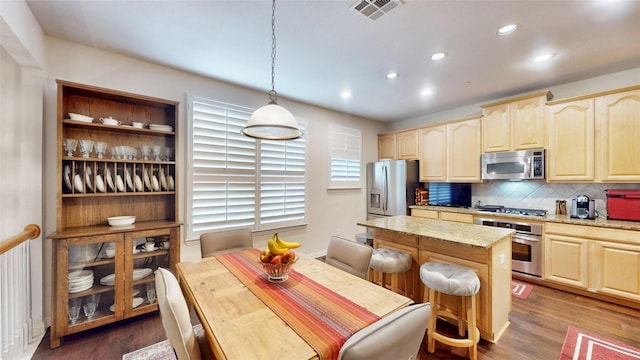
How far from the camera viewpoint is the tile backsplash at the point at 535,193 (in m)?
3.13

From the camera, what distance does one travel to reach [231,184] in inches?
129

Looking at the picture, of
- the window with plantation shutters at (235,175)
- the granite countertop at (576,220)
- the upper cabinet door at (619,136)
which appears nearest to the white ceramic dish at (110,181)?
the window with plantation shutters at (235,175)

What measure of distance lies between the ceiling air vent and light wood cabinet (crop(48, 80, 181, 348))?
2.04 meters

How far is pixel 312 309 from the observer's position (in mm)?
1233

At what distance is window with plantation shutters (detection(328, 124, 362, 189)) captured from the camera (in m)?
4.45

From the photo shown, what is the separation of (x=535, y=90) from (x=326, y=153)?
313 centimetres

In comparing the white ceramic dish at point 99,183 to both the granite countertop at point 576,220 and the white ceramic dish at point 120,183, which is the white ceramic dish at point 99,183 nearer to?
the white ceramic dish at point 120,183

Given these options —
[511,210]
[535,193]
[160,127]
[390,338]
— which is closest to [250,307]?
[390,338]

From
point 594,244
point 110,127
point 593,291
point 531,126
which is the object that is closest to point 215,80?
point 110,127

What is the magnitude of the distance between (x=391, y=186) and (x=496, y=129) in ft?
5.86

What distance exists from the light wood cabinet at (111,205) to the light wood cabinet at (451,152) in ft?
12.9

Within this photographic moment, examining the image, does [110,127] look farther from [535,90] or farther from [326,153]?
[535,90]

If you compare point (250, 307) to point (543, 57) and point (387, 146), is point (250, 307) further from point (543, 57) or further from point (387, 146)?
point (387, 146)

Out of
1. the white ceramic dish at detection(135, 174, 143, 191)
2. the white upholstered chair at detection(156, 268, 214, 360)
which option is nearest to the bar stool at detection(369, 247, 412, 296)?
the white upholstered chair at detection(156, 268, 214, 360)
